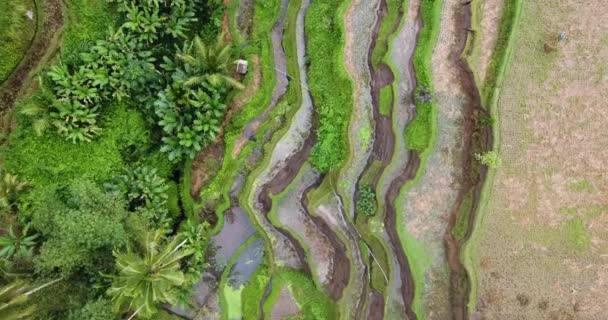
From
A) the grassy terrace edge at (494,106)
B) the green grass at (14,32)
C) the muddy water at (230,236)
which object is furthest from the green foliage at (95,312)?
the grassy terrace edge at (494,106)

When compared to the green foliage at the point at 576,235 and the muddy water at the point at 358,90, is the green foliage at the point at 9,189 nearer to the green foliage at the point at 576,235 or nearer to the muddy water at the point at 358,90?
the muddy water at the point at 358,90

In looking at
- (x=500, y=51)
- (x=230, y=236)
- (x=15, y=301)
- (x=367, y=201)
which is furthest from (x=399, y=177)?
(x=15, y=301)

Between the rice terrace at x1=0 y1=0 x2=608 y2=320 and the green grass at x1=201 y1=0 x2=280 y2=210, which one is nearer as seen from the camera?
the rice terrace at x1=0 y1=0 x2=608 y2=320

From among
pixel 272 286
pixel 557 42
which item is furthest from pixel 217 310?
pixel 557 42

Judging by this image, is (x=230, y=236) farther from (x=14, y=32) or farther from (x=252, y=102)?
(x=14, y=32)

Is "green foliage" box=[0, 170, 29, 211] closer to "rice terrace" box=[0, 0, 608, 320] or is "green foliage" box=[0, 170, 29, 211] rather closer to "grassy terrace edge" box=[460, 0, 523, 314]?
"rice terrace" box=[0, 0, 608, 320]

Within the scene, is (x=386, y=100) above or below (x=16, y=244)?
above

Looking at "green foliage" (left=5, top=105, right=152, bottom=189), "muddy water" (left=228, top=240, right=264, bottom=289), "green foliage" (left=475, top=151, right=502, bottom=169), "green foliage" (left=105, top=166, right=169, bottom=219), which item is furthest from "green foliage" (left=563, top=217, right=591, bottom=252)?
"green foliage" (left=5, top=105, right=152, bottom=189)
